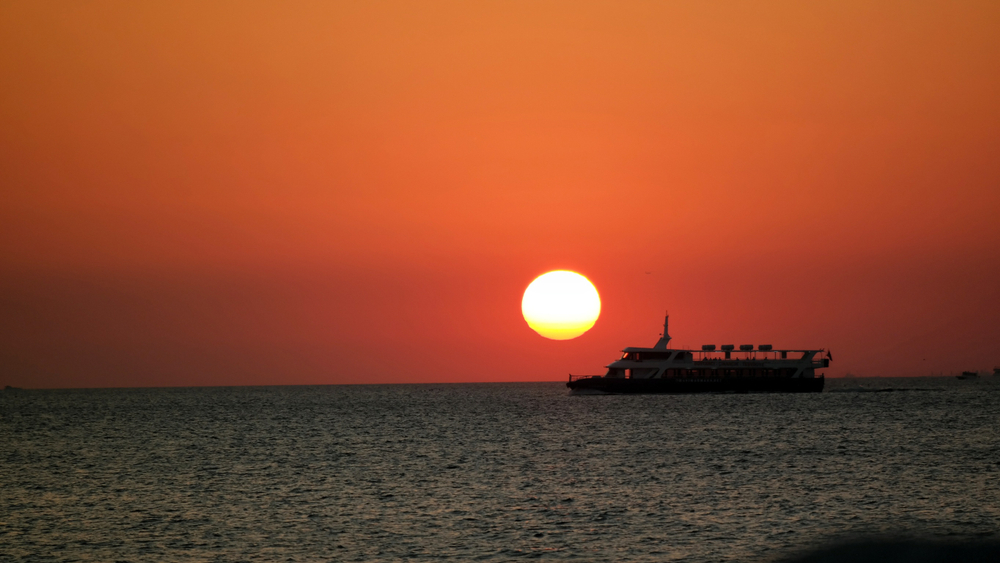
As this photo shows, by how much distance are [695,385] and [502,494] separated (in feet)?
383

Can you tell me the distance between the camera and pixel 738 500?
44.1m

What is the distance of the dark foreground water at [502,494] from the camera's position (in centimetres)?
3472

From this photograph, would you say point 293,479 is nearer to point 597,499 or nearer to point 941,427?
point 597,499

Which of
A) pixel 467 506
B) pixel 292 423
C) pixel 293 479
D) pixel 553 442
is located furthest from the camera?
pixel 292 423

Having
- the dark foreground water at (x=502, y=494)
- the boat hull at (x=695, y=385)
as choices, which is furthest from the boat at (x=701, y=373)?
the dark foreground water at (x=502, y=494)

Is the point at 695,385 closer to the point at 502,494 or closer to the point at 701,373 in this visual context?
the point at 701,373

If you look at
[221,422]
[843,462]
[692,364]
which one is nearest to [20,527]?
[843,462]

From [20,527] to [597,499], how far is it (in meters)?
27.4

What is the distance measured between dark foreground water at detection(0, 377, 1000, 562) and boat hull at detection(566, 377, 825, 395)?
196 feet

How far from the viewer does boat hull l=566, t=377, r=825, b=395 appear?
153m

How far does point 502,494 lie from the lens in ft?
156

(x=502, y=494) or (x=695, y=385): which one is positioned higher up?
(x=695, y=385)

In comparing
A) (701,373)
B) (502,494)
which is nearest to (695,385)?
Answer: (701,373)

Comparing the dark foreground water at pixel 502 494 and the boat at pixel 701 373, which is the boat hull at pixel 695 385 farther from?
the dark foreground water at pixel 502 494
